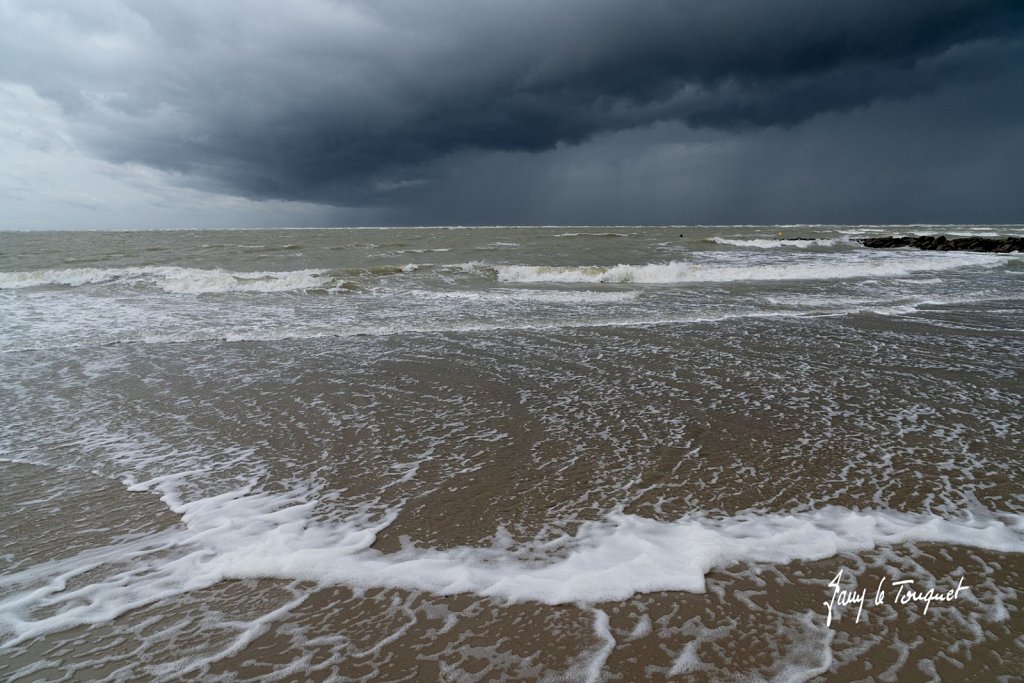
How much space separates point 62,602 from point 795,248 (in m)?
42.5

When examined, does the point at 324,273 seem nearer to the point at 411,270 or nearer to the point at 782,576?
the point at 411,270

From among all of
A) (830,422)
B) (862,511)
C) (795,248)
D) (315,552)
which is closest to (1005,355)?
(830,422)

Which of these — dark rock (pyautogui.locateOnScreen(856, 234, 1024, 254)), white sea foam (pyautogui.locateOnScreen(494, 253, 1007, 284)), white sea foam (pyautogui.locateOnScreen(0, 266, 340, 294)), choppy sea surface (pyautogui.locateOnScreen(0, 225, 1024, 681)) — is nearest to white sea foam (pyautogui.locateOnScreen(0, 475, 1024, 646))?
choppy sea surface (pyautogui.locateOnScreen(0, 225, 1024, 681))

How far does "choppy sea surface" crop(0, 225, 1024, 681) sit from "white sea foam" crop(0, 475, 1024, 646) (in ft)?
0.06

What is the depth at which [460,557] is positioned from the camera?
3332 mm

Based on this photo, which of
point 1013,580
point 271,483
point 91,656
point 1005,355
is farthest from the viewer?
point 1005,355

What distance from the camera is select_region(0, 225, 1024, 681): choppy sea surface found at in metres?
2.61

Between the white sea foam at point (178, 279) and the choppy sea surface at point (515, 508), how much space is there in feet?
31.0

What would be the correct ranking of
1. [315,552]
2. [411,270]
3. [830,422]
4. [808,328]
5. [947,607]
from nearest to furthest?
[947,607], [315,552], [830,422], [808,328], [411,270]

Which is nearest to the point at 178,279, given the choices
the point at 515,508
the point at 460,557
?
the point at 515,508

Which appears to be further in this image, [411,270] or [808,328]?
[411,270]

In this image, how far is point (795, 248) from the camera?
38.0 metres

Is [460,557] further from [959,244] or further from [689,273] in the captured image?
[959,244]

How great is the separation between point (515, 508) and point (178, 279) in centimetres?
2106
